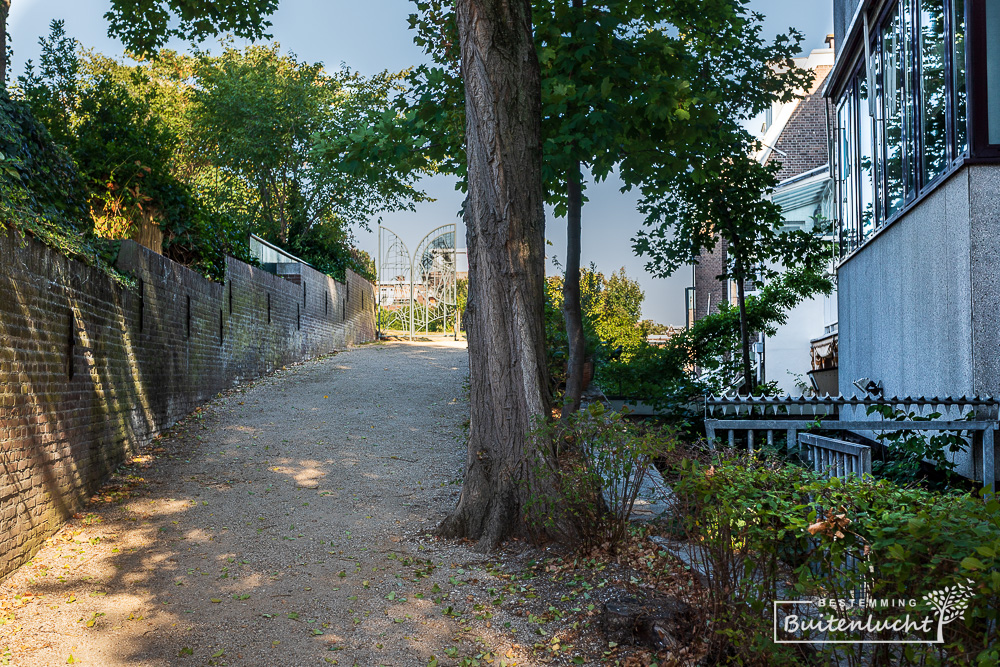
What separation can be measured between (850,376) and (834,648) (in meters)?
9.49

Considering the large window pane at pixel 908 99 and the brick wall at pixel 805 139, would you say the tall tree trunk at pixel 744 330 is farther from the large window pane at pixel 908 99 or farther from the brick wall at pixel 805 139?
the brick wall at pixel 805 139

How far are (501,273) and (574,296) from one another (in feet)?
12.0

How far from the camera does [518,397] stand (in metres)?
6.63

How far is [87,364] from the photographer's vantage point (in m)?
7.96

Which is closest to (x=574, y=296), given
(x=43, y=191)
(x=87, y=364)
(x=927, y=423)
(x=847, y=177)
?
(x=927, y=423)

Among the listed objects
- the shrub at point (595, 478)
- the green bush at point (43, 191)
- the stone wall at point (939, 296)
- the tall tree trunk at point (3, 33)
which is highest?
the tall tree trunk at point (3, 33)

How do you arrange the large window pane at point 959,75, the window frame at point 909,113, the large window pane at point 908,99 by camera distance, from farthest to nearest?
the large window pane at point 908,99
the large window pane at point 959,75
the window frame at point 909,113

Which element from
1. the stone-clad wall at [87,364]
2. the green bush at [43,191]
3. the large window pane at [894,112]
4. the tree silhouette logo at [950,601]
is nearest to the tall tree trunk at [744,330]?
the large window pane at [894,112]

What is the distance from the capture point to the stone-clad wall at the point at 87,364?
6133 mm

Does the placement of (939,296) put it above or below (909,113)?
below

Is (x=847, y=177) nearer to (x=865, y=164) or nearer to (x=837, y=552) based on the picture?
(x=865, y=164)

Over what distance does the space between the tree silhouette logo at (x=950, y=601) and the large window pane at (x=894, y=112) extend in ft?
24.8

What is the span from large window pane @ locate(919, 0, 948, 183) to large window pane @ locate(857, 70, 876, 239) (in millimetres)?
2306

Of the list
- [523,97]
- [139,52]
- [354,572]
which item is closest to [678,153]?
[523,97]
